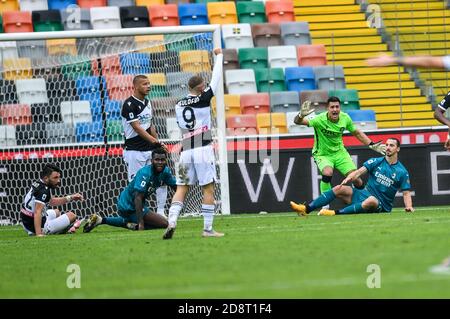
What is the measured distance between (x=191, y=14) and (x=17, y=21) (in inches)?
149

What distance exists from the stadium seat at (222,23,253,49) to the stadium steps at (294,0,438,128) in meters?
1.44

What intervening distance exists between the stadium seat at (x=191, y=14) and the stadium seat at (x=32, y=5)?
9.80 feet

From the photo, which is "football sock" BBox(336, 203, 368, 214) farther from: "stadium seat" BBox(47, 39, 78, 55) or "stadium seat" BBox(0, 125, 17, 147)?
"stadium seat" BBox(47, 39, 78, 55)

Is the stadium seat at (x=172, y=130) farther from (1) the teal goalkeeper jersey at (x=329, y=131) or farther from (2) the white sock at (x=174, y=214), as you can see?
(2) the white sock at (x=174, y=214)

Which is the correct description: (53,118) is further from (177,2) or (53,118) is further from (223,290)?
(223,290)

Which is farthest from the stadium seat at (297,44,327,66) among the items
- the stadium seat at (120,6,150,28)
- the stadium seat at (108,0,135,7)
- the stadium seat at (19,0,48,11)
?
the stadium seat at (19,0,48,11)

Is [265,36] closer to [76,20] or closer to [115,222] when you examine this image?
[76,20]

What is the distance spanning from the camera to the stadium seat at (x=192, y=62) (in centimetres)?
1916

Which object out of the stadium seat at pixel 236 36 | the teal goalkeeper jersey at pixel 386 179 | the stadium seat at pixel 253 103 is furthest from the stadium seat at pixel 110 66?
the teal goalkeeper jersey at pixel 386 179

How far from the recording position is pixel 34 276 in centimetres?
999

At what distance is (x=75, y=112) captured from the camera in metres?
19.4

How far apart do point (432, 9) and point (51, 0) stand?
28.0ft

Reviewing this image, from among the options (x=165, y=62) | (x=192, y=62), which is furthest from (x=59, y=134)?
(x=192, y=62)

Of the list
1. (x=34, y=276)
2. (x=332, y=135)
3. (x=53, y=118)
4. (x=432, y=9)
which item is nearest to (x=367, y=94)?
(x=432, y=9)
